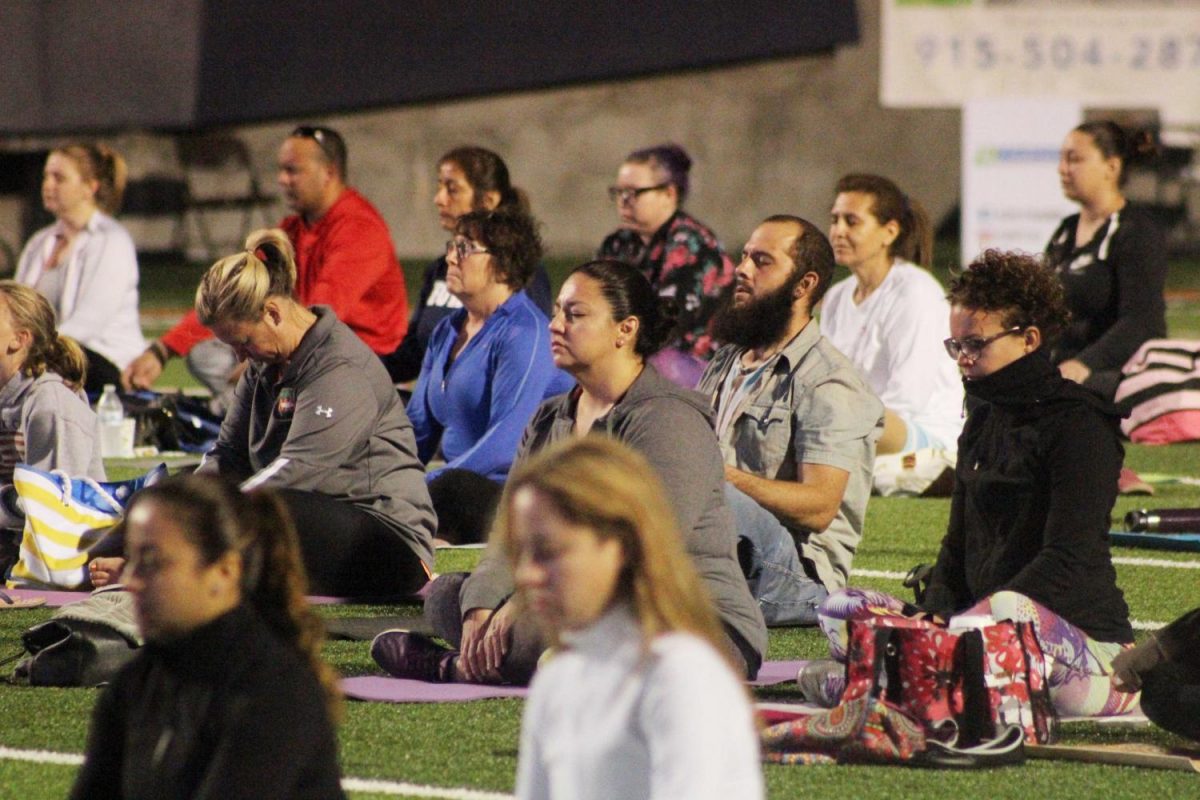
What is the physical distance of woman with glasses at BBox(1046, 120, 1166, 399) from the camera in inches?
357

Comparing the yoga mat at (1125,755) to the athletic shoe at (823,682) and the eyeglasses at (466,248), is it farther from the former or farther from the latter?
the eyeglasses at (466,248)

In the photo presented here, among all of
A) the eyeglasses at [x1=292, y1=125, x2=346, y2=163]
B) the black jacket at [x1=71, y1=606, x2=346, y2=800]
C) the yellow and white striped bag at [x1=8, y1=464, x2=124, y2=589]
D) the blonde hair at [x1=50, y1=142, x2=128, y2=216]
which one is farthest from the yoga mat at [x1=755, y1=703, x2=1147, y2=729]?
the blonde hair at [x1=50, y1=142, x2=128, y2=216]

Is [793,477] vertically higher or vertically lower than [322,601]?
higher

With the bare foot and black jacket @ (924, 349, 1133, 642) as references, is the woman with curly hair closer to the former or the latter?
black jacket @ (924, 349, 1133, 642)

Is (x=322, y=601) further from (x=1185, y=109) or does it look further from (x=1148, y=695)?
(x=1185, y=109)

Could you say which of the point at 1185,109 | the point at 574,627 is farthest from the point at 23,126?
the point at 574,627

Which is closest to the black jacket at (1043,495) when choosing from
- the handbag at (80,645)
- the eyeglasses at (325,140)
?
the handbag at (80,645)

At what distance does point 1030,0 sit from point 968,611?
16898 millimetres

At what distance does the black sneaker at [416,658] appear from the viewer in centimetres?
536

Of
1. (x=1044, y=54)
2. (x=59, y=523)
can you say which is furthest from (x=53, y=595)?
(x=1044, y=54)

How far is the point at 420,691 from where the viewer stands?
521cm

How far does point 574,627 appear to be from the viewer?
2.56 m

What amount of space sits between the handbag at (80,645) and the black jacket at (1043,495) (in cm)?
204

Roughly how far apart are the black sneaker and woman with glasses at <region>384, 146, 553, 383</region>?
3.47 m
